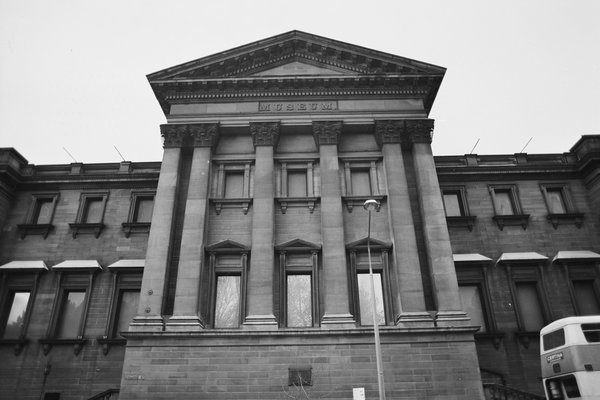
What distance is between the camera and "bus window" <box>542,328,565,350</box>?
19.2 metres

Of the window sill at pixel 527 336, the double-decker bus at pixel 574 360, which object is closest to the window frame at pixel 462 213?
the window sill at pixel 527 336

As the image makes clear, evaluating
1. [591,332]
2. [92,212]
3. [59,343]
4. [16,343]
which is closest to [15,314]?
[16,343]

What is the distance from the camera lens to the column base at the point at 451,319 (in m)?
22.4

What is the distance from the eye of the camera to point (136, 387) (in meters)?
21.3

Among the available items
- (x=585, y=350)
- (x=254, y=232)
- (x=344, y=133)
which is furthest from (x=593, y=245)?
(x=254, y=232)

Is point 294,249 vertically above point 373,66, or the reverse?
point 373,66

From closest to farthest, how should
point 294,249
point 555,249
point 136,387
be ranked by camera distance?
point 136,387 → point 294,249 → point 555,249

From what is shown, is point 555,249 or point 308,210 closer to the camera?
point 308,210

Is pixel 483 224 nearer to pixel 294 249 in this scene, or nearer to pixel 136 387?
pixel 294 249

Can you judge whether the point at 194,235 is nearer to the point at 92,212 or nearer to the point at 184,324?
the point at 184,324

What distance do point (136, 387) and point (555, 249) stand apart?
2512 centimetres

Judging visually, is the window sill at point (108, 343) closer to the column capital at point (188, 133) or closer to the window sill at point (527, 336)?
the column capital at point (188, 133)

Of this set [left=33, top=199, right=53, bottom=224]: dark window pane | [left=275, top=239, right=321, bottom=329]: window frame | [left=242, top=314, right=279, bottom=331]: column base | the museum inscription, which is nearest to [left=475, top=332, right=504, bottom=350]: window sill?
[left=275, top=239, right=321, bottom=329]: window frame

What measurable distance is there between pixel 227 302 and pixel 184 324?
266 cm
